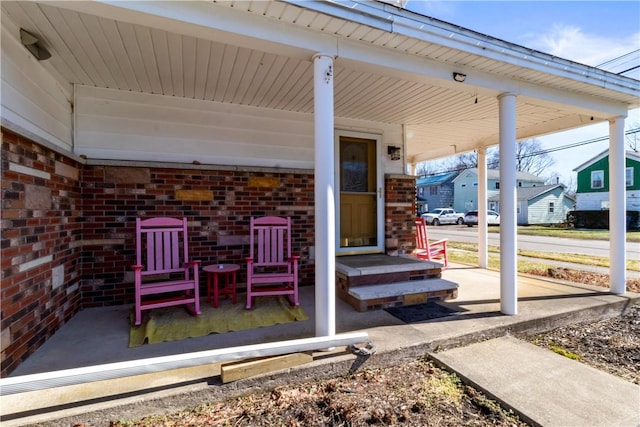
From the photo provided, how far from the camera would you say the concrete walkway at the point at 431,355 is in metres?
1.96

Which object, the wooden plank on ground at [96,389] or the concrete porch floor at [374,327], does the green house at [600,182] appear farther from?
the wooden plank on ground at [96,389]

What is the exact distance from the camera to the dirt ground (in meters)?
1.96

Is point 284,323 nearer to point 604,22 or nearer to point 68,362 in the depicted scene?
point 68,362

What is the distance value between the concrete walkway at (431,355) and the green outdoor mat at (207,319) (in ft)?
0.41

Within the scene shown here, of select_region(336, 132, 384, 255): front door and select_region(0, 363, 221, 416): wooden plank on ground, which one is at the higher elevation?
select_region(336, 132, 384, 255): front door

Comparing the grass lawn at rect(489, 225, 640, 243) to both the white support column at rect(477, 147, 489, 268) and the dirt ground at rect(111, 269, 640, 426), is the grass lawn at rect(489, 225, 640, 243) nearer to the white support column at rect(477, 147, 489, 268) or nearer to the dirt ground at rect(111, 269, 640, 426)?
the white support column at rect(477, 147, 489, 268)

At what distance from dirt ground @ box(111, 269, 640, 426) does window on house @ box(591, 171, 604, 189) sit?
25.0m

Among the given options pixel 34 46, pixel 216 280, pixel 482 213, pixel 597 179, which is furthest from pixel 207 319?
pixel 597 179

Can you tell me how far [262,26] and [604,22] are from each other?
229 inches

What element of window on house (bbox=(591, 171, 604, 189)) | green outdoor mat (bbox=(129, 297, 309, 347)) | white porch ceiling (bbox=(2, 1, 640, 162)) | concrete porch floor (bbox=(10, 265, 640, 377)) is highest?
window on house (bbox=(591, 171, 604, 189))

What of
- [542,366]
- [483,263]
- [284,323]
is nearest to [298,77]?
[284,323]

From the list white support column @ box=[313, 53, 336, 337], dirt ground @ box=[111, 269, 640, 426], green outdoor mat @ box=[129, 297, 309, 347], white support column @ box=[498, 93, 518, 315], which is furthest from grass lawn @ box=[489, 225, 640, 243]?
white support column @ box=[313, 53, 336, 337]

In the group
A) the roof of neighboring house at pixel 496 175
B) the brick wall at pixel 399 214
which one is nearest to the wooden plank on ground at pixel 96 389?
the brick wall at pixel 399 214

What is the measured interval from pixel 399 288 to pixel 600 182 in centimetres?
2544
